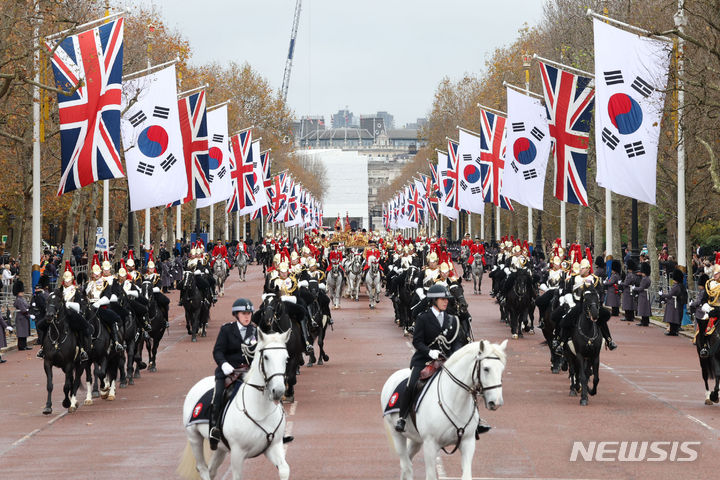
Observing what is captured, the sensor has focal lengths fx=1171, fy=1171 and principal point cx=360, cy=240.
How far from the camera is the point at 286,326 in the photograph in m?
19.5

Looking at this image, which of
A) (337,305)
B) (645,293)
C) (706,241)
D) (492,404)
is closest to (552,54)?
(706,241)

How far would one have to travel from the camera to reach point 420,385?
1184 centimetres

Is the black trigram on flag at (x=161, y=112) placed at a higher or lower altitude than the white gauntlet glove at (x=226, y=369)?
higher

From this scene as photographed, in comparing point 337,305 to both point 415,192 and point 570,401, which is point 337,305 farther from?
point 415,192

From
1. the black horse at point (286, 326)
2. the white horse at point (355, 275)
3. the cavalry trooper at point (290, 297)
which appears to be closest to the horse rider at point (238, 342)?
the black horse at point (286, 326)

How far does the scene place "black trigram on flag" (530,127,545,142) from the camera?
131 feet

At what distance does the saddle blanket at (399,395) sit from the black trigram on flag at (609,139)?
16660 mm

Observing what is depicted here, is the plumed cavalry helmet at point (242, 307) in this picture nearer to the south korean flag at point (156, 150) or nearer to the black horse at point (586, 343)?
the black horse at point (586, 343)

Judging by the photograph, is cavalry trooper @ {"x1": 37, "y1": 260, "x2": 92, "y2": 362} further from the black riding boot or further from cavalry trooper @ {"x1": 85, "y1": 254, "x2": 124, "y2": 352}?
the black riding boot

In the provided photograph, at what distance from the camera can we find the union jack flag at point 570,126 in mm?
32622

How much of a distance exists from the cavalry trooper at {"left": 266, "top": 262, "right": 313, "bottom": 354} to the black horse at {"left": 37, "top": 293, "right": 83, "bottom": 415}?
11.8ft

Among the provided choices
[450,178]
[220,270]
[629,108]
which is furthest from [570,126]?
[450,178]

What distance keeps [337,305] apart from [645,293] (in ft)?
38.6

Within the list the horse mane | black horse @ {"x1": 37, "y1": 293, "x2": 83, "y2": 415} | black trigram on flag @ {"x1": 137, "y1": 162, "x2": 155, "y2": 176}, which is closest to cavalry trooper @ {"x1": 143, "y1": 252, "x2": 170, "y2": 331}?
black horse @ {"x1": 37, "y1": 293, "x2": 83, "y2": 415}
